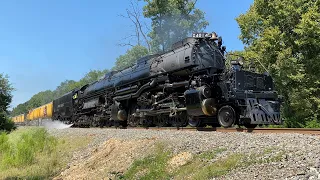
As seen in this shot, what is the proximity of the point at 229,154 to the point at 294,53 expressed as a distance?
48.5 feet

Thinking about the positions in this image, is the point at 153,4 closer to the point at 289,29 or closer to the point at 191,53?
the point at 289,29

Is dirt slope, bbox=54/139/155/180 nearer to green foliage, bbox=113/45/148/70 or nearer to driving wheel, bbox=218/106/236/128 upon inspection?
driving wheel, bbox=218/106/236/128

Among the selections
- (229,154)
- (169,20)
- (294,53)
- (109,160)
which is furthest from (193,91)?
(169,20)

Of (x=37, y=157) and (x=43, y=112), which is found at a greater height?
(x=43, y=112)

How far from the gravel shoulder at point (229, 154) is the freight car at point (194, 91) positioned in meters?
2.65

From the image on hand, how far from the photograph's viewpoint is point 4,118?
87.9ft

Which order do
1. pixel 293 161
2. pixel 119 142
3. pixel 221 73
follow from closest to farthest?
pixel 293 161, pixel 119 142, pixel 221 73

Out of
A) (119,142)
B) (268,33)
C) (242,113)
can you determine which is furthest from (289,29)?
(119,142)

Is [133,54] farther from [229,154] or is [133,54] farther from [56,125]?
[229,154]

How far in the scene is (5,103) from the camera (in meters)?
28.7

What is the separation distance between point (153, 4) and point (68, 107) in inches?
689

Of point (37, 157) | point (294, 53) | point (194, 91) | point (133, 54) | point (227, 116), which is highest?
point (133, 54)

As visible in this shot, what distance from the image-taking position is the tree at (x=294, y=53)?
17516 mm

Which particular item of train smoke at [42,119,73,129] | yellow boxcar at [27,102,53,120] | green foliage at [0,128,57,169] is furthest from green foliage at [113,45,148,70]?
green foliage at [0,128,57,169]
